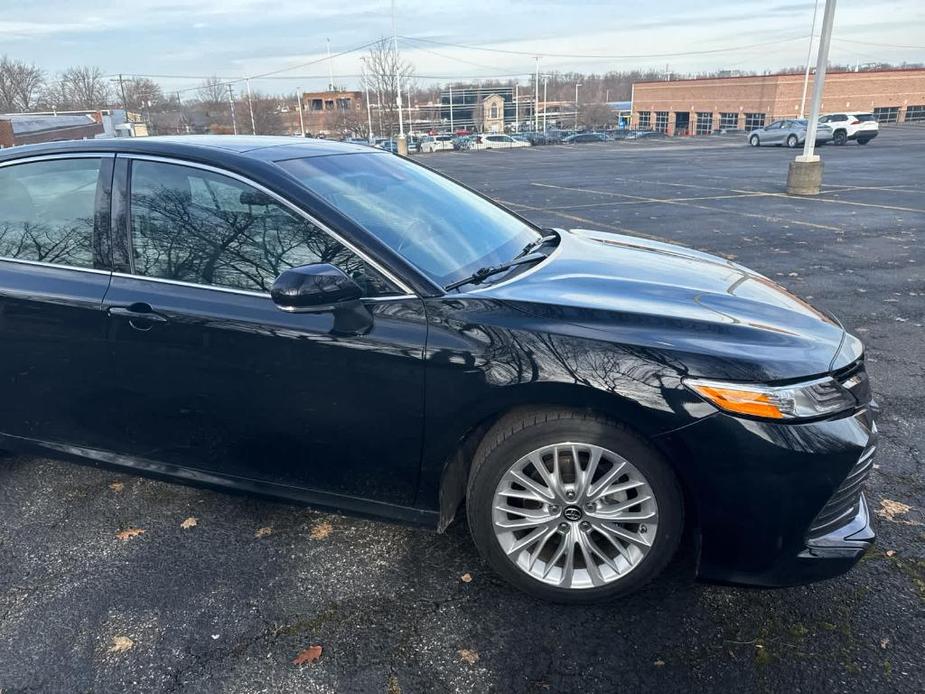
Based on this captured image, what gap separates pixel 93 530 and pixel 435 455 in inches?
69.9

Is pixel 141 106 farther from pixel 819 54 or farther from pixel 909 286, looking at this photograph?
pixel 909 286

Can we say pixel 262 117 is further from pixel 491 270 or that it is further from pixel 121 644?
pixel 121 644

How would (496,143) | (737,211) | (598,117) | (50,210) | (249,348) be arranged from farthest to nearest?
1. (598,117)
2. (496,143)
3. (737,211)
4. (50,210)
5. (249,348)

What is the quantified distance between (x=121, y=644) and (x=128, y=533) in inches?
30.6

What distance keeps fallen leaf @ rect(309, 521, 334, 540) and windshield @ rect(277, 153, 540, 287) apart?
4.32ft

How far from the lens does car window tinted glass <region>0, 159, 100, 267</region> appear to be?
291 centimetres

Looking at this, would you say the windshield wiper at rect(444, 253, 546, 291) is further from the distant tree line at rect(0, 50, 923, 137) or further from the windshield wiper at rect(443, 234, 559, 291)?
the distant tree line at rect(0, 50, 923, 137)

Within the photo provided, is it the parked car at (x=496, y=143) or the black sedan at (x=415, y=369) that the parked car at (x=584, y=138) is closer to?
the parked car at (x=496, y=143)

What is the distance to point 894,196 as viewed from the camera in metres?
14.2

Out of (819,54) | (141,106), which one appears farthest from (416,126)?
(819,54)

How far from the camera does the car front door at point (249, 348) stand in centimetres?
250

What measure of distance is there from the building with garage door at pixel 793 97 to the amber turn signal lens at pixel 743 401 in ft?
188

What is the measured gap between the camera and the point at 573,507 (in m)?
2.44

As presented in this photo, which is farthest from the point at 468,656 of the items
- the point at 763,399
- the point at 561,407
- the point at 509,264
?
the point at 509,264
